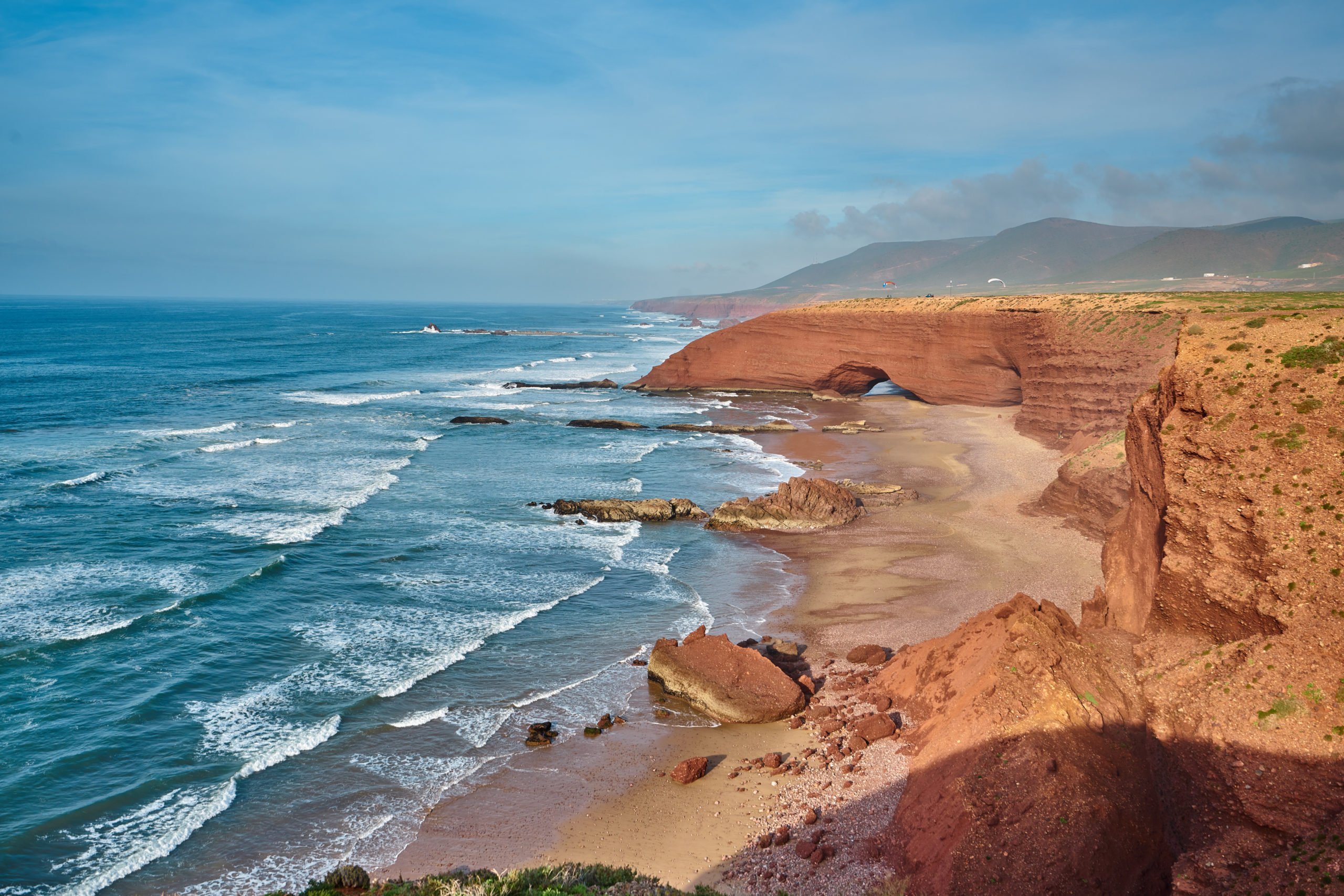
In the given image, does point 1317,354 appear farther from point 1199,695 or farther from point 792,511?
point 792,511

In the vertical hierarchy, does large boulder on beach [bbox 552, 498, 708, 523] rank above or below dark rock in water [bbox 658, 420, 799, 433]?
below

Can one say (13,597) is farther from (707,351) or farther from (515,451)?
(707,351)

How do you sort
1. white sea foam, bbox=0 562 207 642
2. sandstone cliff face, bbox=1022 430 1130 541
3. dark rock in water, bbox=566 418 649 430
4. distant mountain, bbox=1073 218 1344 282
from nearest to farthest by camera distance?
white sea foam, bbox=0 562 207 642 → sandstone cliff face, bbox=1022 430 1130 541 → dark rock in water, bbox=566 418 649 430 → distant mountain, bbox=1073 218 1344 282

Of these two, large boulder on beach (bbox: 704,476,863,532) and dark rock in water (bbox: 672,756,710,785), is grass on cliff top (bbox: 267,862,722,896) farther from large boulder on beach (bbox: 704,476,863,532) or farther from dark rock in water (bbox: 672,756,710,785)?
large boulder on beach (bbox: 704,476,863,532)

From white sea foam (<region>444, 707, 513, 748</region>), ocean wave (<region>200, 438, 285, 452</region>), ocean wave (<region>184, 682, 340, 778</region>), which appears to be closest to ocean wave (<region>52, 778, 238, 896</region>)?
ocean wave (<region>184, 682, 340, 778</region>)

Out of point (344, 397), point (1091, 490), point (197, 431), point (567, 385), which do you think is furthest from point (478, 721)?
point (567, 385)

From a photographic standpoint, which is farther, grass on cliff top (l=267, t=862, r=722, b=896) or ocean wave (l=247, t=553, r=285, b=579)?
ocean wave (l=247, t=553, r=285, b=579)

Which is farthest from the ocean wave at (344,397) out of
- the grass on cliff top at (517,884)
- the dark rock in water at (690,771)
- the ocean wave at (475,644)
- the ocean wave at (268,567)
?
the grass on cliff top at (517,884)
